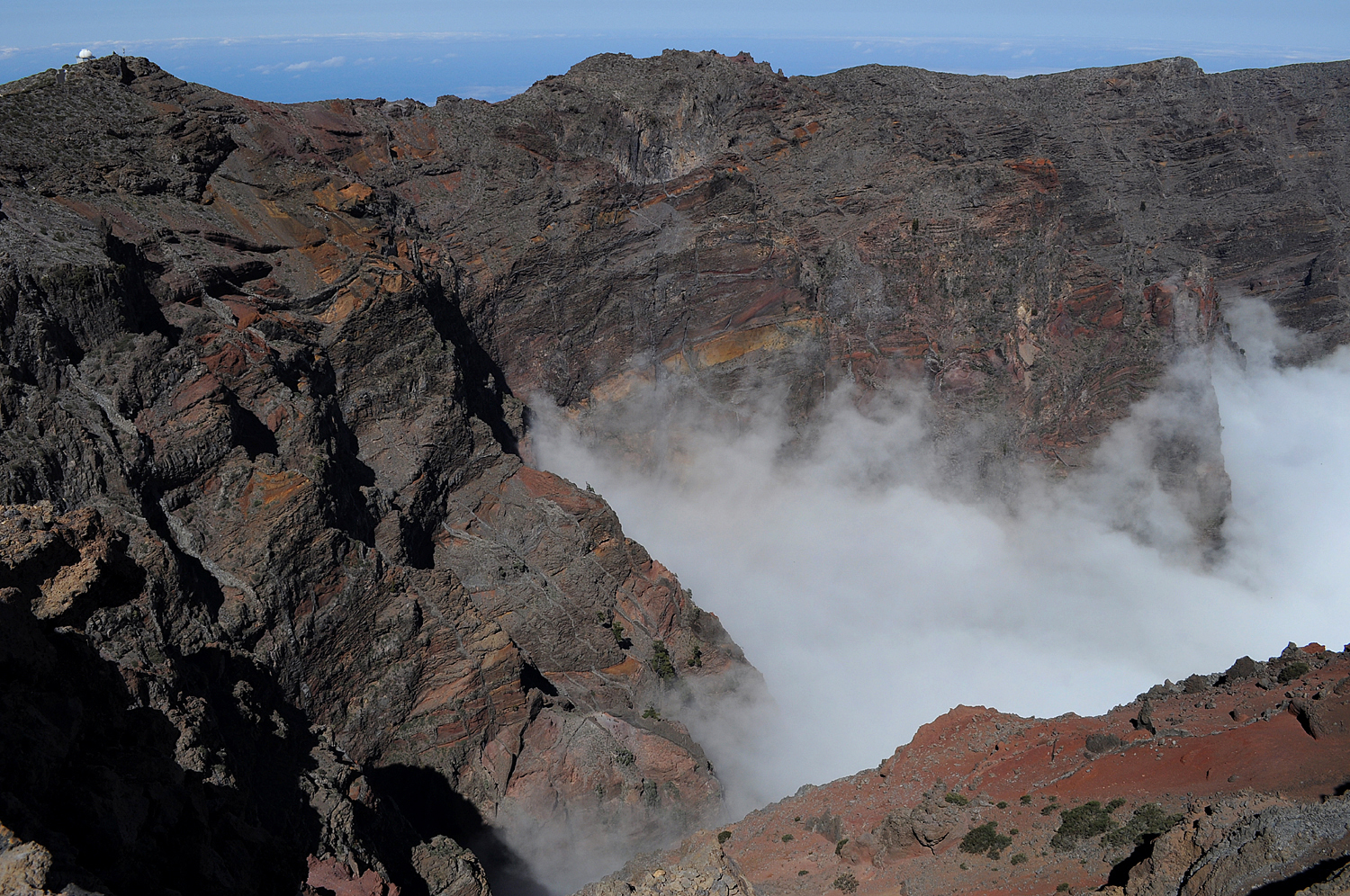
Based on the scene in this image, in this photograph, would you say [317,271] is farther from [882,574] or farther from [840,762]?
[882,574]

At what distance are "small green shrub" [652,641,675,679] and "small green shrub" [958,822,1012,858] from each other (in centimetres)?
2192

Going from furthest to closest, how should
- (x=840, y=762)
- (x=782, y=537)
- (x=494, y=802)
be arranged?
(x=782, y=537)
(x=840, y=762)
(x=494, y=802)

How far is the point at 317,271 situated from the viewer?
5078cm

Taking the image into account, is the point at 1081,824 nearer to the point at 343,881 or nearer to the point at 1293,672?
the point at 1293,672

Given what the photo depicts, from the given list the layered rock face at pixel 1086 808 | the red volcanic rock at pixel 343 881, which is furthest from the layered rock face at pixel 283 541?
the layered rock face at pixel 1086 808

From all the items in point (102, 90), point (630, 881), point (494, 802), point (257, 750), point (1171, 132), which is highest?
point (1171, 132)

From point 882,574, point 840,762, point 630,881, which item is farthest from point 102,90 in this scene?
point 882,574

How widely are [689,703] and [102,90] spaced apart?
152 ft

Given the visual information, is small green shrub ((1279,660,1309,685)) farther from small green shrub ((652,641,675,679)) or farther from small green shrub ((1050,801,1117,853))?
small green shrub ((652,641,675,679))

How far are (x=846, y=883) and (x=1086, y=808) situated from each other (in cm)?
786

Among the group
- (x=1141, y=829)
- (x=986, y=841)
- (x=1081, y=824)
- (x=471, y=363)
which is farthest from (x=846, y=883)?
(x=471, y=363)

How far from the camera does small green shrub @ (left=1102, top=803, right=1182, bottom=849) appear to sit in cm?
2548

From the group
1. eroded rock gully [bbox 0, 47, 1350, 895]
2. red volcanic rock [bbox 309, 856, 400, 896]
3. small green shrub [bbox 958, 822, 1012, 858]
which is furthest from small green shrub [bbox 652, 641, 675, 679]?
red volcanic rock [bbox 309, 856, 400, 896]

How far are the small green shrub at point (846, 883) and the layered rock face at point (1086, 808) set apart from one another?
12cm
